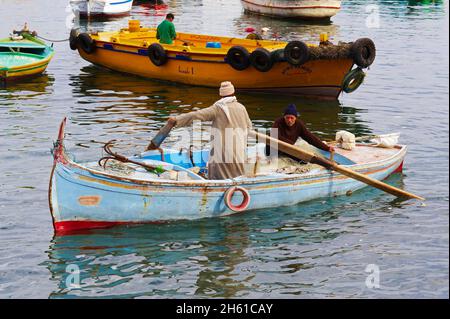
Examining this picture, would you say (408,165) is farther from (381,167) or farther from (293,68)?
(293,68)

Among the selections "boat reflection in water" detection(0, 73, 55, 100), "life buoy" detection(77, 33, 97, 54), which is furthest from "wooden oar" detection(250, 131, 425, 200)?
"life buoy" detection(77, 33, 97, 54)

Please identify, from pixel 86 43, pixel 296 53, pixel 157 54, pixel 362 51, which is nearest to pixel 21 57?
pixel 86 43

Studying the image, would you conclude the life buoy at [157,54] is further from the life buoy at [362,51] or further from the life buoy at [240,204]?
the life buoy at [240,204]

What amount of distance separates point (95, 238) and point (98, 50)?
14091mm

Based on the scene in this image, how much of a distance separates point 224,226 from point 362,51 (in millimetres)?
9418

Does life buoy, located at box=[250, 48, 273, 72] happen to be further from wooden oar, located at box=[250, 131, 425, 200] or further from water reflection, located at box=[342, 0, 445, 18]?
water reflection, located at box=[342, 0, 445, 18]

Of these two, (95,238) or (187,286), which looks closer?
(187,286)

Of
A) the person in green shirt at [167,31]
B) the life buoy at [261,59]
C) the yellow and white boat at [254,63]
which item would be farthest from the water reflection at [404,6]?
the life buoy at [261,59]

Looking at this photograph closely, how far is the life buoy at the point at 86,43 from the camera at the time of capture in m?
24.9

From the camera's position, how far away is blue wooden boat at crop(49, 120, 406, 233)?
11.6 metres
